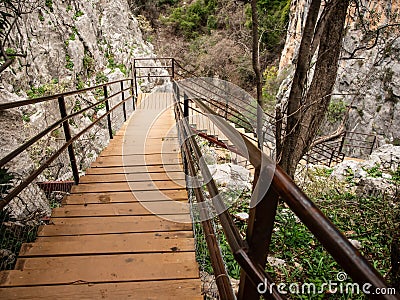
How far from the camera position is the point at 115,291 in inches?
63.6

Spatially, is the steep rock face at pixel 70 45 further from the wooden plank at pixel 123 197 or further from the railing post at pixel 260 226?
the railing post at pixel 260 226

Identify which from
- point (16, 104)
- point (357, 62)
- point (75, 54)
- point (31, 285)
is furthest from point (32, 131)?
point (357, 62)

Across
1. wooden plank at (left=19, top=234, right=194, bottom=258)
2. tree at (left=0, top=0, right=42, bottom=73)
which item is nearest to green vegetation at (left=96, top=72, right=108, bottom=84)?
tree at (left=0, top=0, right=42, bottom=73)

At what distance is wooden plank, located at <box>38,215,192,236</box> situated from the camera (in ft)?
7.20

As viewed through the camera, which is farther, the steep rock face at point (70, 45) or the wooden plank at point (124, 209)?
the steep rock face at point (70, 45)

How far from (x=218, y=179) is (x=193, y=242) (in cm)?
324

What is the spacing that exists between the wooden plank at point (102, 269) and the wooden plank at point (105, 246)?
55mm

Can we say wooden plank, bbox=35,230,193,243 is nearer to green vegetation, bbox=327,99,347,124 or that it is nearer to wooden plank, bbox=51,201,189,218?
wooden plank, bbox=51,201,189,218

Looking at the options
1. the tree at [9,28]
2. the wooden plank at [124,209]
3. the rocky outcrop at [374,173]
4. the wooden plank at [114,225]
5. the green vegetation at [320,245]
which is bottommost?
the rocky outcrop at [374,173]

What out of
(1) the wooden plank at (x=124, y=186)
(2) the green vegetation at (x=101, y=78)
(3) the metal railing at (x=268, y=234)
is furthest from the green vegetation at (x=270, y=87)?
(3) the metal railing at (x=268, y=234)

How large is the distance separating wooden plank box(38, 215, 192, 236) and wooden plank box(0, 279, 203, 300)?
1.88 feet

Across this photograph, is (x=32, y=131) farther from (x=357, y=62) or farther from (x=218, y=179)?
(x=357, y=62)

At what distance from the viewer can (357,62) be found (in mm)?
11906

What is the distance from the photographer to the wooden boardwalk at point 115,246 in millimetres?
1628
